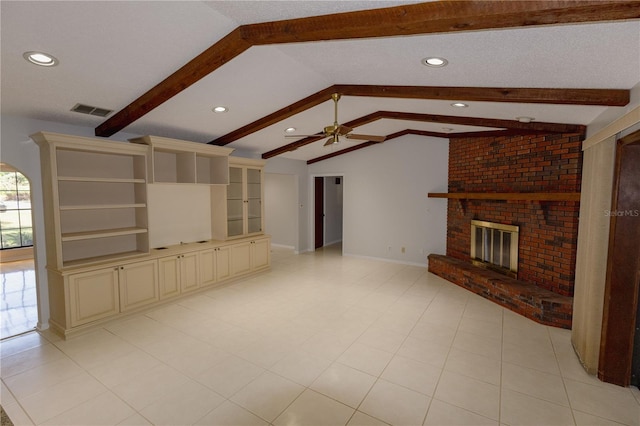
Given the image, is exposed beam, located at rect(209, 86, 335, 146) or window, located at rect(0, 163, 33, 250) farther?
window, located at rect(0, 163, 33, 250)

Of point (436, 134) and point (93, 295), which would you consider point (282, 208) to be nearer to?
point (436, 134)

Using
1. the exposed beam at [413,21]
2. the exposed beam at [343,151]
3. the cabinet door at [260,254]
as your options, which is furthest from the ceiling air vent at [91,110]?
the exposed beam at [343,151]

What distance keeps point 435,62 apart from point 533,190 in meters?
2.89

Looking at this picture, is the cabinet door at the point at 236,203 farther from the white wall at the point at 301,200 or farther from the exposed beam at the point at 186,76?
the exposed beam at the point at 186,76

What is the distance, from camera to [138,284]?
390 centimetres

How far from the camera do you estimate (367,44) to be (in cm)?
231

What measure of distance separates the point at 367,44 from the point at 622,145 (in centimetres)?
216

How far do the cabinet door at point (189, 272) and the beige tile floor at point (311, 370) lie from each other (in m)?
0.31

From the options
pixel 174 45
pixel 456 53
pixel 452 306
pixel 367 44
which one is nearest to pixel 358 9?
pixel 367 44

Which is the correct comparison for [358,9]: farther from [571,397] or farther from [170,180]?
[170,180]

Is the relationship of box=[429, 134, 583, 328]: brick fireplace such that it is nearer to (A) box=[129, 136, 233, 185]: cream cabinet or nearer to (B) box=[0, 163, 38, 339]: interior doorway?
(A) box=[129, 136, 233, 185]: cream cabinet

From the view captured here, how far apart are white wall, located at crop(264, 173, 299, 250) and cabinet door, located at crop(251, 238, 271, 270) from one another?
182 cm

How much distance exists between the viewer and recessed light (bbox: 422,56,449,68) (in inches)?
93.1

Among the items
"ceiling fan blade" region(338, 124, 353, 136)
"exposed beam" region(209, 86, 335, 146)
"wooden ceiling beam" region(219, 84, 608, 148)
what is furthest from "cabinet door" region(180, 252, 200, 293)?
"ceiling fan blade" region(338, 124, 353, 136)
